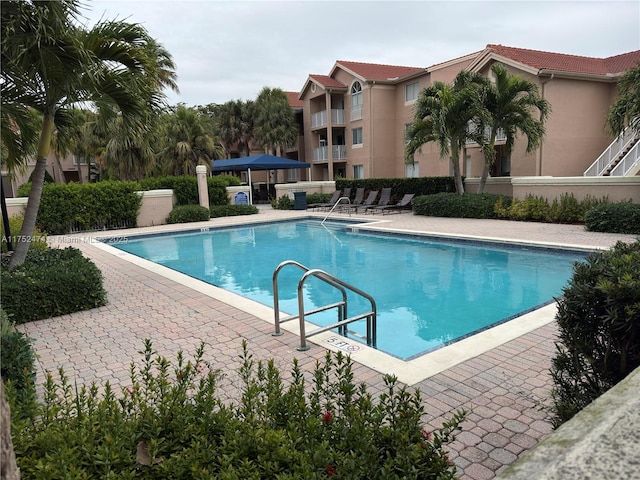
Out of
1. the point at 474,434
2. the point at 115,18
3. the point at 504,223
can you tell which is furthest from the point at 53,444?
the point at 504,223

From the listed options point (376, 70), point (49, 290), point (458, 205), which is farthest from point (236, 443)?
point (376, 70)

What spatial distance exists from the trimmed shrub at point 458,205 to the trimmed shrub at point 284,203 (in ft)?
25.5

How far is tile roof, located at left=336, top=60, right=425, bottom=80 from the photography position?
30484 millimetres

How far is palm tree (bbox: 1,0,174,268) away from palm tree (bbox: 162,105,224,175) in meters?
17.9

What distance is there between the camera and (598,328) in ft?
9.30

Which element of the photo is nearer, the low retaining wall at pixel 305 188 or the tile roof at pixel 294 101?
the low retaining wall at pixel 305 188

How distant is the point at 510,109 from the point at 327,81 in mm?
18248

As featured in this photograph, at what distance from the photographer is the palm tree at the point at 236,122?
39.7 metres

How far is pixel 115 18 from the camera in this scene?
23.0 feet

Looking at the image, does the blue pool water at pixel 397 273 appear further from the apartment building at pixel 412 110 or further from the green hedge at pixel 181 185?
the apartment building at pixel 412 110

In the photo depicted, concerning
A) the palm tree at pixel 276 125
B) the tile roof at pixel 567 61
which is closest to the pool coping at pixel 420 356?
the tile roof at pixel 567 61

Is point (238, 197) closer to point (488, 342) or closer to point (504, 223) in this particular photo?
point (504, 223)

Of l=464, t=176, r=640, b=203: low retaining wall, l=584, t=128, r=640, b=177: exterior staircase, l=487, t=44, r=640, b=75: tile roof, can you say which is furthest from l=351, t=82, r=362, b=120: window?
l=584, t=128, r=640, b=177: exterior staircase

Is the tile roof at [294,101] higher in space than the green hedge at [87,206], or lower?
higher
